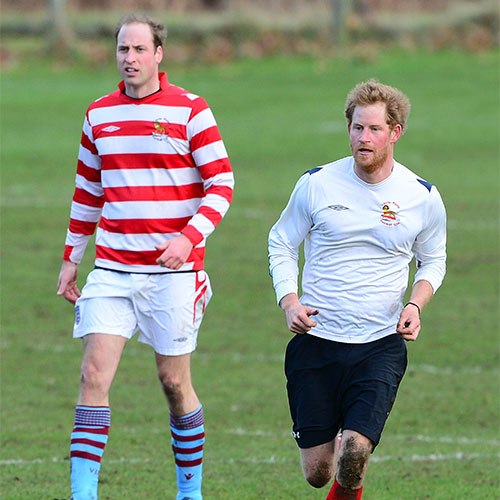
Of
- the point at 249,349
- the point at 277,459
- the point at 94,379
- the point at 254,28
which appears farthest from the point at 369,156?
the point at 254,28

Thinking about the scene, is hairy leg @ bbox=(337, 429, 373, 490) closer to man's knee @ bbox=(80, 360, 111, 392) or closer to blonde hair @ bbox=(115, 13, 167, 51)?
man's knee @ bbox=(80, 360, 111, 392)

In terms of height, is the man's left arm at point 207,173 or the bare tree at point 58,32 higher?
the man's left arm at point 207,173

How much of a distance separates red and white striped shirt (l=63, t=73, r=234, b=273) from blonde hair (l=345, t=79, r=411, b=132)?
0.94 meters

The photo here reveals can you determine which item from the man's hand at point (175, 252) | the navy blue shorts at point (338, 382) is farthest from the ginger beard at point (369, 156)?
the man's hand at point (175, 252)

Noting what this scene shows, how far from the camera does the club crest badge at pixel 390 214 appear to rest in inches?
246

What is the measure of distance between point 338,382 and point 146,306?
3.95 feet

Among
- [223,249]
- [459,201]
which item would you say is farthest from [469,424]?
[459,201]

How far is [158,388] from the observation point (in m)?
9.88

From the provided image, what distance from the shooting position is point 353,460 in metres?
6.04

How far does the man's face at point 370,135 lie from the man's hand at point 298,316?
0.75 meters

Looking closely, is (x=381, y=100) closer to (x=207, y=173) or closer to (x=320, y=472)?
(x=207, y=173)

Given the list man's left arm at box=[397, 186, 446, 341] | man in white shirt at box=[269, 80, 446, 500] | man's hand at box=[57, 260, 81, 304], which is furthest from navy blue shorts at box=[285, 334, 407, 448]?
man's hand at box=[57, 260, 81, 304]

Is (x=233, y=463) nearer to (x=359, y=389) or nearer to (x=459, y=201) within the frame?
(x=359, y=389)

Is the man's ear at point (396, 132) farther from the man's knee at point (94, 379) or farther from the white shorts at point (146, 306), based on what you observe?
the man's knee at point (94, 379)
